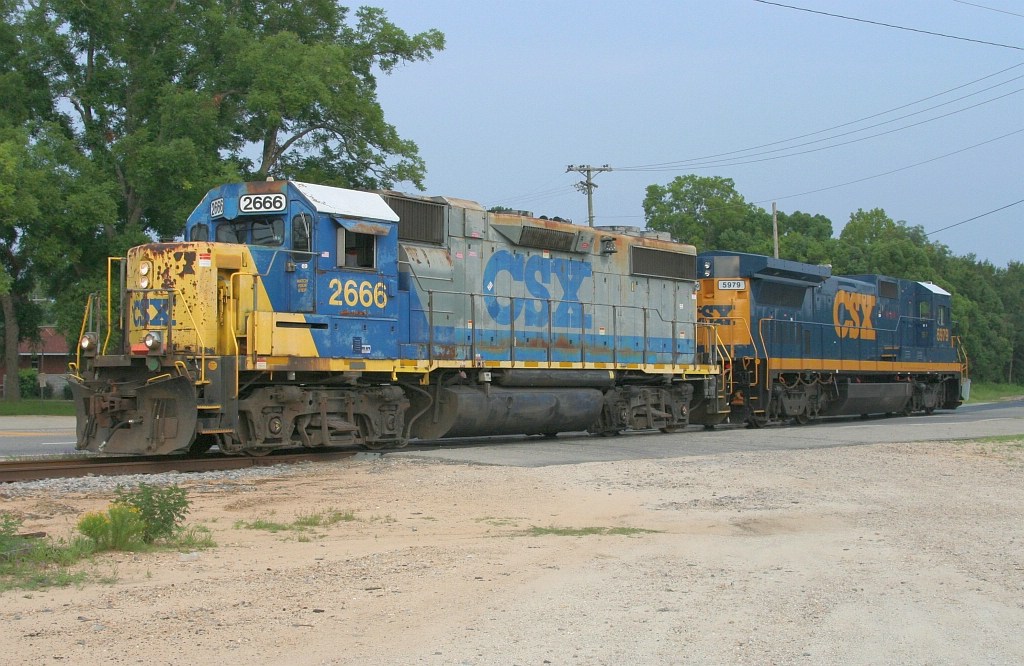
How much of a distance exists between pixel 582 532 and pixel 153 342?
22.2 feet

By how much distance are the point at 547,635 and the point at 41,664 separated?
266 cm

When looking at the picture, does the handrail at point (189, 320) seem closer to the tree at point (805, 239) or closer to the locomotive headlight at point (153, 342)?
the locomotive headlight at point (153, 342)

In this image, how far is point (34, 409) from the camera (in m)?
31.1

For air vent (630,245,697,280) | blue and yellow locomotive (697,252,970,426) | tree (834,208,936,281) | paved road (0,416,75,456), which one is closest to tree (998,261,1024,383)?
tree (834,208,936,281)

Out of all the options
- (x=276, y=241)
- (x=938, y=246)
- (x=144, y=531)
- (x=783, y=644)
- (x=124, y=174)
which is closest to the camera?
(x=783, y=644)

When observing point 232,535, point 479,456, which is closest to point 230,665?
point 232,535

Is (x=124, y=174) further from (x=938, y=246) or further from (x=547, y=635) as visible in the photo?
(x=938, y=246)

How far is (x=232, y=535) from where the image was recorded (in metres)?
8.84

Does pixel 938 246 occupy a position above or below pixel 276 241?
above

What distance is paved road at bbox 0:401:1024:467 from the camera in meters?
15.0

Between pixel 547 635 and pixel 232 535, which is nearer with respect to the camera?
pixel 547 635

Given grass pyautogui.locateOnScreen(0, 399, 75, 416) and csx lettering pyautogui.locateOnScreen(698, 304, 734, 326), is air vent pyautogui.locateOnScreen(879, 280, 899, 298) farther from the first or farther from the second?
grass pyautogui.locateOnScreen(0, 399, 75, 416)

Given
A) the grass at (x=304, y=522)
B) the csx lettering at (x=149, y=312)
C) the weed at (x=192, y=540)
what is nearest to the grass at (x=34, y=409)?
the csx lettering at (x=149, y=312)

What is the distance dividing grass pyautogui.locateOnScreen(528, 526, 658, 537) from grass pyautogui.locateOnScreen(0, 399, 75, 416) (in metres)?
25.2
